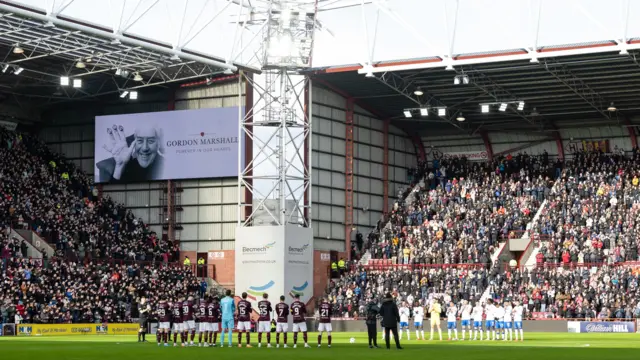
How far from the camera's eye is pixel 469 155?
79.4 meters

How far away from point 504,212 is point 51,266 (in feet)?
91.2

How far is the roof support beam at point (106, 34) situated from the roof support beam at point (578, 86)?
17.3 m

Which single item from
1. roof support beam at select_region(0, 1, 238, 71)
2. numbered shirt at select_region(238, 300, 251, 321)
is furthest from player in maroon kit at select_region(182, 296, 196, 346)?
roof support beam at select_region(0, 1, 238, 71)

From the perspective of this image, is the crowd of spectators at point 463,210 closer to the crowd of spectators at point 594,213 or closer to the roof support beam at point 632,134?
the crowd of spectators at point 594,213

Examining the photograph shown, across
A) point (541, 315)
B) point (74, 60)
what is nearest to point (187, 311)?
point (74, 60)

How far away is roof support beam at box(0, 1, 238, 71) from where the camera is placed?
5109cm

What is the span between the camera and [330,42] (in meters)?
64.2

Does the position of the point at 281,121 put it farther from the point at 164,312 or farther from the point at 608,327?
the point at 164,312

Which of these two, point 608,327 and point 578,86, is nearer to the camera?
point 608,327

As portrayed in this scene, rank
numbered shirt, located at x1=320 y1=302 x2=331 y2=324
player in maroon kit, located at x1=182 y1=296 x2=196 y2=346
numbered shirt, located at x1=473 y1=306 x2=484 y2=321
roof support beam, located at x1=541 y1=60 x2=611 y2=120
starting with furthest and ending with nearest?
1. roof support beam, located at x1=541 y1=60 x2=611 y2=120
2. numbered shirt, located at x1=473 y1=306 x2=484 y2=321
3. player in maroon kit, located at x1=182 y1=296 x2=196 y2=346
4. numbered shirt, located at x1=320 y1=302 x2=331 y2=324

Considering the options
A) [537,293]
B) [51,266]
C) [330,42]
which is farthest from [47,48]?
[537,293]

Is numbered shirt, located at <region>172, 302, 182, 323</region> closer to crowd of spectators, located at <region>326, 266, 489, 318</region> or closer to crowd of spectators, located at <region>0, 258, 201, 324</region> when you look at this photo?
crowd of spectators, located at <region>0, 258, 201, 324</region>

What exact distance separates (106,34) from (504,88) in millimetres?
24577

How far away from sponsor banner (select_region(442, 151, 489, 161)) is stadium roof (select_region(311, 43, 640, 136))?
1708 mm
